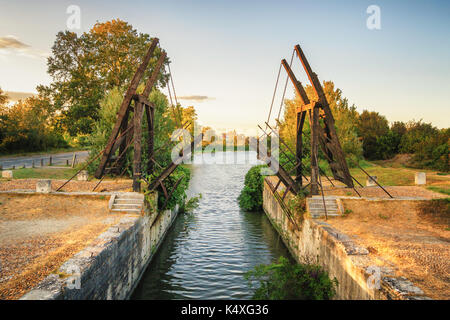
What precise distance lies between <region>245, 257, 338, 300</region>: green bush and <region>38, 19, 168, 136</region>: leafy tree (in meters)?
23.5

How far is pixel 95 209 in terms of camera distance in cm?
1171

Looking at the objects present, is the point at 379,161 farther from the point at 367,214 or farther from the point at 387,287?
the point at 387,287

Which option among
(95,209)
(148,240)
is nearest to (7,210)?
(95,209)

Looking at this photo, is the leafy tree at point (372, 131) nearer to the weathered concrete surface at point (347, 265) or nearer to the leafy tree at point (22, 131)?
the weathered concrete surface at point (347, 265)

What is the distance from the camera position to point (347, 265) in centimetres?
714

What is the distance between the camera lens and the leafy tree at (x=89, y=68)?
2706 centimetres

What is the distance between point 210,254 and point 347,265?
6.98 meters

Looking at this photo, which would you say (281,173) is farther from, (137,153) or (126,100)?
(126,100)

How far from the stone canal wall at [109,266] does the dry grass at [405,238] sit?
6111 millimetres

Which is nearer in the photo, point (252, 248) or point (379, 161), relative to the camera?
point (252, 248)

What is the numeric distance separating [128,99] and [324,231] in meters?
9.26

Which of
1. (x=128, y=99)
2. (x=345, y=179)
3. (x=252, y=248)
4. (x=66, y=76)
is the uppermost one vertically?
(x=66, y=76)
